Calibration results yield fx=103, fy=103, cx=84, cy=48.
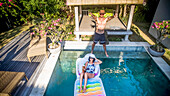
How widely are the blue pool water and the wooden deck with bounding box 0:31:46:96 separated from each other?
784mm

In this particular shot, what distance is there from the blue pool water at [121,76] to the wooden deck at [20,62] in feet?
2.57

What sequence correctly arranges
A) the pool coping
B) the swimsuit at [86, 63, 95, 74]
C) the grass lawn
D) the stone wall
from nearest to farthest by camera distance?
the pool coping
the swimsuit at [86, 63, 95, 74]
the grass lawn
the stone wall

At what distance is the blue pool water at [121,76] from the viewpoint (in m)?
4.18

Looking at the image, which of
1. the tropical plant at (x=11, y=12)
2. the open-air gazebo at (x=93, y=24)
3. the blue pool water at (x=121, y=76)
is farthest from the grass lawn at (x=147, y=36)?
the tropical plant at (x=11, y=12)

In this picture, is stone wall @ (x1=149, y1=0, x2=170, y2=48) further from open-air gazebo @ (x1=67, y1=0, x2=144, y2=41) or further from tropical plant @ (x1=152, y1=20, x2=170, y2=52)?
open-air gazebo @ (x1=67, y1=0, x2=144, y2=41)

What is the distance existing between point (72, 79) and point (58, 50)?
209 centimetres

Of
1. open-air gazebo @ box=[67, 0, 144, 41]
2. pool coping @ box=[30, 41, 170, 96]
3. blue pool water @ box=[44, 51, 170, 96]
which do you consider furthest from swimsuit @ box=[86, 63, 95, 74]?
open-air gazebo @ box=[67, 0, 144, 41]

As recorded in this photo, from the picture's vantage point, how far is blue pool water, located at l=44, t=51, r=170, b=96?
4.18m

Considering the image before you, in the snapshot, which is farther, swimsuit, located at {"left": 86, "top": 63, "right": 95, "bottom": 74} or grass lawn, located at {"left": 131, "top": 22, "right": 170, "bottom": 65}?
grass lawn, located at {"left": 131, "top": 22, "right": 170, "bottom": 65}

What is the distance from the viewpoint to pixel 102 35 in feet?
19.5

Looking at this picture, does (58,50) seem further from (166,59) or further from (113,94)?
(166,59)

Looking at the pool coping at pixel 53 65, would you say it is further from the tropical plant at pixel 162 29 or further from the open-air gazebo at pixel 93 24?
the tropical plant at pixel 162 29

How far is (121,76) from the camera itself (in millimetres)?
4801

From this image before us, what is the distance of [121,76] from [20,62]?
5163mm
